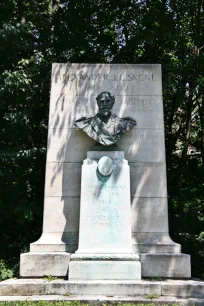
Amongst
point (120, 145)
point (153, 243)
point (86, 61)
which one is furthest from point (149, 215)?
point (86, 61)

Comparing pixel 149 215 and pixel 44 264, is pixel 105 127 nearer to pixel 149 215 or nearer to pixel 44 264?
pixel 149 215

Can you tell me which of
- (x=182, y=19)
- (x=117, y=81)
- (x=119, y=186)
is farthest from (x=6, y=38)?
(x=182, y=19)

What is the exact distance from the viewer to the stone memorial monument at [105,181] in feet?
25.6

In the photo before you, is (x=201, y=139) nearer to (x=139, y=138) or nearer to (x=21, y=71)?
(x=139, y=138)

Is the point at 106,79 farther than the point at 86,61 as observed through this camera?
No

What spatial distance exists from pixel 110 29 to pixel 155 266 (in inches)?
366

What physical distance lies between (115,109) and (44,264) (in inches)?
161

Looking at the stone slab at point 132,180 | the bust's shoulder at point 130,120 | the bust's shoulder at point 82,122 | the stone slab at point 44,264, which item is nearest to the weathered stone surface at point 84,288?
the stone slab at point 44,264

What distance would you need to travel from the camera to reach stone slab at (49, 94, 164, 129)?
9.17 metres

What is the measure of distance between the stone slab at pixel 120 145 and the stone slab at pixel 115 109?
19 cm

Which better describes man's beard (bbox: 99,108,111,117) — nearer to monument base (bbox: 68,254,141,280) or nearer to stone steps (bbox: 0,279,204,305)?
monument base (bbox: 68,254,141,280)

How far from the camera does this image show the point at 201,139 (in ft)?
41.7

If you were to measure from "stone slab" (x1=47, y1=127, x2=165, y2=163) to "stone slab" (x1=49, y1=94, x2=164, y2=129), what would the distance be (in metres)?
0.19

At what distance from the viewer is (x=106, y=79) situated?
9.56 metres
